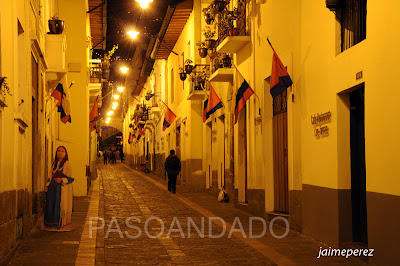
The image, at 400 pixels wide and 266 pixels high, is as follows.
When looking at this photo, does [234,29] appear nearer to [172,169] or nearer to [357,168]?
[172,169]

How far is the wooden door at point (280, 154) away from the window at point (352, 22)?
378 centimetres

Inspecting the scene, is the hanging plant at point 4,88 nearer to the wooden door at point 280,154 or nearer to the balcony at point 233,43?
the wooden door at point 280,154

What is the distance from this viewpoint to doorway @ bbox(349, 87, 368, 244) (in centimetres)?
934

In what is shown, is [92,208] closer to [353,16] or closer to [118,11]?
[353,16]

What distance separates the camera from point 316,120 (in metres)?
10.4

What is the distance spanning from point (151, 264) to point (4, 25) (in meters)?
4.07

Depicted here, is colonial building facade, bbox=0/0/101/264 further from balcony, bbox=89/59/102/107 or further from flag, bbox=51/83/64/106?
balcony, bbox=89/59/102/107

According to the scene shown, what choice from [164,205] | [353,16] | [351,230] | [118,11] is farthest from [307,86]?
[118,11]

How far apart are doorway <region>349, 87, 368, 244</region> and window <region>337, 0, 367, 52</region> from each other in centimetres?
83

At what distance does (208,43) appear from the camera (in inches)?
794

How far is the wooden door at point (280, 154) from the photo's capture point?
43.0 ft

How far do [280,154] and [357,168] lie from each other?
4.06 metres

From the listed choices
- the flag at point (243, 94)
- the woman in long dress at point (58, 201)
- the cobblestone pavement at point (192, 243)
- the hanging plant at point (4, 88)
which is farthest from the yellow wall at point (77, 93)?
the hanging plant at point (4, 88)

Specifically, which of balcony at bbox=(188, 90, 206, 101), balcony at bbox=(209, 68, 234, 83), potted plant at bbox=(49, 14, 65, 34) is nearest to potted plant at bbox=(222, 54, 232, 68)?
balcony at bbox=(209, 68, 234, 83)
